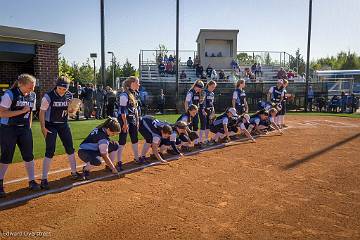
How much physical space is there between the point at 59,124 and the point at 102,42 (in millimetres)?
13530

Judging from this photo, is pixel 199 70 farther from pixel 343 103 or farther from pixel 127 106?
pixel 127 106

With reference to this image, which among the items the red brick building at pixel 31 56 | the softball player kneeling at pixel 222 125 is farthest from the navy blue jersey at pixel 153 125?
the red brick building at pixel 31 56

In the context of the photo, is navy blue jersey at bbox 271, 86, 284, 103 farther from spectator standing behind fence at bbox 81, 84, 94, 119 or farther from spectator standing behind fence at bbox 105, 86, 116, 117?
spectator standing behind fence at bbox 81, 84, 94, 119

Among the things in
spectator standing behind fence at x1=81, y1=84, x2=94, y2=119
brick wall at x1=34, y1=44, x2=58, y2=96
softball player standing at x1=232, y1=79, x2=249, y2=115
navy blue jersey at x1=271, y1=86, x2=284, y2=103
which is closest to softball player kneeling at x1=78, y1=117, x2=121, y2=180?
softball player standing at x1=232, y1=79, x2=249, y2=115

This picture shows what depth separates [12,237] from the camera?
407 cm

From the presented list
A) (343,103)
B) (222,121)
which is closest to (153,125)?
(222,121)

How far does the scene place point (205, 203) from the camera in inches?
208

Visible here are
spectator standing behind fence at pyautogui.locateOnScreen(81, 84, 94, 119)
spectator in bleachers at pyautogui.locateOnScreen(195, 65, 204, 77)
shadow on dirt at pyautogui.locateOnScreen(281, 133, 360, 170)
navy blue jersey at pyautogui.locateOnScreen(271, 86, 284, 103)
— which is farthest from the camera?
spectator in bleachers at pyautogui.locateOnScreen(195, 65, 204, 77)

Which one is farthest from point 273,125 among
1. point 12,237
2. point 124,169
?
point 12,237

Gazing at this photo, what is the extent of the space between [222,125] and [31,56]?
9.07 meters

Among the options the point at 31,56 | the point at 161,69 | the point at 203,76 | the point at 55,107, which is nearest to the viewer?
the point at 55,107

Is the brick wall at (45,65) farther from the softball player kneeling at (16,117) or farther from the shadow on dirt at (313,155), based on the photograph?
the shadow on dirt at (313,155)

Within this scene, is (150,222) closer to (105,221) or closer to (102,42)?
(105,221)

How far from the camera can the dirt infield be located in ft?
14.2
